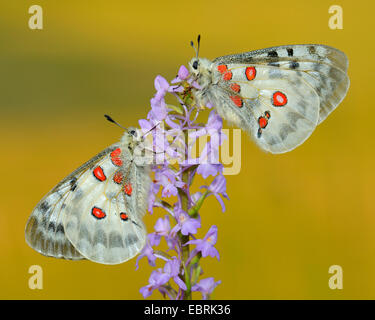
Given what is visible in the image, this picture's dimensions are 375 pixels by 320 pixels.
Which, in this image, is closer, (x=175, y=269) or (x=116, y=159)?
(x=175, y=269)

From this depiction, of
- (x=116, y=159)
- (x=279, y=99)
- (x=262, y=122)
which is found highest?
(x=279, y=99)

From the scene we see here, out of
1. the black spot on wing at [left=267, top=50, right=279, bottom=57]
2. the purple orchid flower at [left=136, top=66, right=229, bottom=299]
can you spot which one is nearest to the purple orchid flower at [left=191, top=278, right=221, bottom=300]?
the purple orchid flower at [left=136, top=66, right=229, bottom=299]

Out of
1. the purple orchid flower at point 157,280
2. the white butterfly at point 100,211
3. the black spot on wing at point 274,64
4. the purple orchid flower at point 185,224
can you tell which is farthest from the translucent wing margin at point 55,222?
the black spot on wing at point 274,64

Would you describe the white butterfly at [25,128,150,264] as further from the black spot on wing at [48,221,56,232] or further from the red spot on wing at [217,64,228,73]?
Answer: the red spot on wing at [217,64,228,73]

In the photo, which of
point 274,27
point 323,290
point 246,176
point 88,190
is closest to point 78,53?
point 274,27

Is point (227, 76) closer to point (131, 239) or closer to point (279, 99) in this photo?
point (279, 99)

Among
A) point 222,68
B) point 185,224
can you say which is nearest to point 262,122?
point 222,68

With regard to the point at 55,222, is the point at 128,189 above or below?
above
